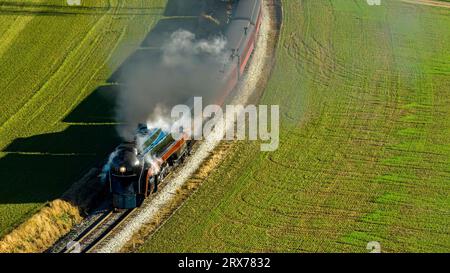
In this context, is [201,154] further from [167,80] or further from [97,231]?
[97,231]

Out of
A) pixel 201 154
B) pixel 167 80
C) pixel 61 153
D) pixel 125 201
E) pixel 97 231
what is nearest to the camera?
pixel 97 231

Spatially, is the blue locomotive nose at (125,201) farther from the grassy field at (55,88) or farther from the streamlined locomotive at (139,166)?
the grassy field at (55,88)

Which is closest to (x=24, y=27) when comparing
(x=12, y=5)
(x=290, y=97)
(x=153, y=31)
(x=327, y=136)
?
(x=12, y=5)

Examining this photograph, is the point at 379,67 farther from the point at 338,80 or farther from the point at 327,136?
the point at 327,136

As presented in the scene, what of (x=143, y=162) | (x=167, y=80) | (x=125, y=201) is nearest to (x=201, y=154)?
(x=167, y=80)

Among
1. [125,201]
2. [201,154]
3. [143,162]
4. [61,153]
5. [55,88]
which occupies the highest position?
[55,88]

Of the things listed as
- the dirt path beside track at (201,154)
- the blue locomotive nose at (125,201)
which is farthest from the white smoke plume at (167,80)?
the blue locomotive nose at (125,201)
